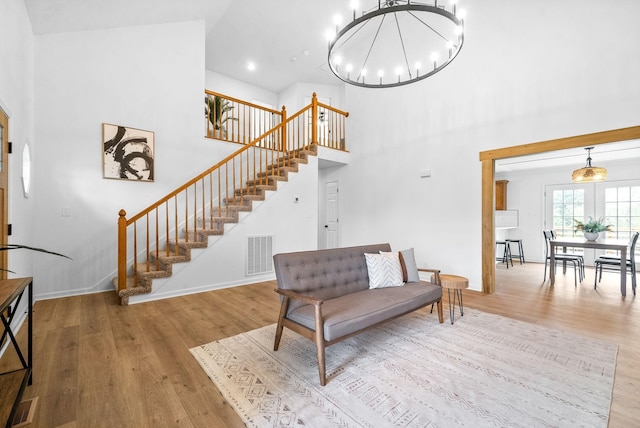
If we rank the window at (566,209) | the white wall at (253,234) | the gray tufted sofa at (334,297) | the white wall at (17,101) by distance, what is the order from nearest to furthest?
the gray tufted sofa at (334,297)
the white wall at (17,101)
the white wall at (253,234)
the window at (566,209)

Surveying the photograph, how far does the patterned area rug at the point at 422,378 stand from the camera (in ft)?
5.40

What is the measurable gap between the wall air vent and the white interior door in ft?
7.17

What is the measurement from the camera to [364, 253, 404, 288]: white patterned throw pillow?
3002mm

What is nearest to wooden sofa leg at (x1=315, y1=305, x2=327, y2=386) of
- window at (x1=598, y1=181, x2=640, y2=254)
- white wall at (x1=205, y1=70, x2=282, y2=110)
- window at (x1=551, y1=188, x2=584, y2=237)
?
white wall at (x1=205, y1=70, x2=282, y2=110)

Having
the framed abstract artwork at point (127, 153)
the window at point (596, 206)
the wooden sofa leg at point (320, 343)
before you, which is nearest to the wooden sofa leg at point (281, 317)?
the wooden sofa leg at point (320, 343)

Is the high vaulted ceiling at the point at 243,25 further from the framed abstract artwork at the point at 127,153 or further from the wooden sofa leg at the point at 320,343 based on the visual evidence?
the wooden sofa leg at the point at 320,343

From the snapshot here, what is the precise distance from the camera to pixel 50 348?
8.00ft

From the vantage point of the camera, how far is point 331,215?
7082 millimetres

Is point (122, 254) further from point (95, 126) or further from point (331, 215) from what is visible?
point (331, 215)

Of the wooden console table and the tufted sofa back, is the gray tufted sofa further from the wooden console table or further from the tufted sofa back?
the wooden console table

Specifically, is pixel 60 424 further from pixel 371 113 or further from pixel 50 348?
pixel 371 113

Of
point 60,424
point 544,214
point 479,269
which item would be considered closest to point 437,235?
point 479,269

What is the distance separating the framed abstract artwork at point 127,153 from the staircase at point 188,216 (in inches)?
24.8

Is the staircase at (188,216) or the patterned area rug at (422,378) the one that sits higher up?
the staircase at (188,216)
